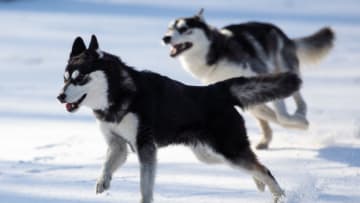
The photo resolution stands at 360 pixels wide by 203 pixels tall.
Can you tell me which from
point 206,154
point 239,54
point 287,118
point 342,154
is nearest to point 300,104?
point 287,118

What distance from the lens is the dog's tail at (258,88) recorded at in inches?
275

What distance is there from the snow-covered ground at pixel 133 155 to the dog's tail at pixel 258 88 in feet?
2.38

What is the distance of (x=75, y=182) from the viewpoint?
7.65 metres

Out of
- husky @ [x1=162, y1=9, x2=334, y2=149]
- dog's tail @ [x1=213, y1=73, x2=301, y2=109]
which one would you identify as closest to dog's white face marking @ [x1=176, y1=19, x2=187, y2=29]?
husky @ [x1=162, y1=9, x2=334, y2=149]

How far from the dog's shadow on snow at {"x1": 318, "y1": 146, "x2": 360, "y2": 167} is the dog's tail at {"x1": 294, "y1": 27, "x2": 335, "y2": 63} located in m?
1.92

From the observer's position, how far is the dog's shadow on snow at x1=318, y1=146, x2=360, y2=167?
853cm

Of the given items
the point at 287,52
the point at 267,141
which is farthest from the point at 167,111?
the point at 287,52

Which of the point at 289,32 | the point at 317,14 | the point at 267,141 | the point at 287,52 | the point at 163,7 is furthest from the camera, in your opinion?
the point at 163,7

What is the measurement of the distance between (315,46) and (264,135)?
191cm

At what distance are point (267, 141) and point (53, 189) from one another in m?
3.01

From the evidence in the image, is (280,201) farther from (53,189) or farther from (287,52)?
(287,52)

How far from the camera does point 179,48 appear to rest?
9992 mm

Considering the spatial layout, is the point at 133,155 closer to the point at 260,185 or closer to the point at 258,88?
the point at 260,185

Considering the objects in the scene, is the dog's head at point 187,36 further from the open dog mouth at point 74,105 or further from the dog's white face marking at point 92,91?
the open dog mouth at point 74,105
